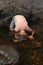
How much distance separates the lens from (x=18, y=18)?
6914 millimetres

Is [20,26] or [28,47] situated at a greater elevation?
[20,26]

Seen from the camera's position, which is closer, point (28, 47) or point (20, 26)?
point (28, 47)

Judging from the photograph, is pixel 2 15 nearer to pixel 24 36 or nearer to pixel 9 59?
pixel 24 36

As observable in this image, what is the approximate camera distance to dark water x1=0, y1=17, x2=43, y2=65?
5.19m

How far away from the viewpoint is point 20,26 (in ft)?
22.0

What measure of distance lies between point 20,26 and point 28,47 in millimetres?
1030

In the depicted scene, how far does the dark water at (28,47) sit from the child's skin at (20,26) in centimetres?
22

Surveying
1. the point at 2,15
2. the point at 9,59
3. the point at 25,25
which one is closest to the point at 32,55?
the point at 9,59

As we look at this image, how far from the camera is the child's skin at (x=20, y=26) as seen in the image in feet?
21.5

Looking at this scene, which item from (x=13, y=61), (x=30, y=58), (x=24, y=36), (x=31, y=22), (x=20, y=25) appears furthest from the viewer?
(x=31, y=22)

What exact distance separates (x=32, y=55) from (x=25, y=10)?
2540mm

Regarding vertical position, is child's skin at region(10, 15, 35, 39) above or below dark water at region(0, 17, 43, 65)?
above

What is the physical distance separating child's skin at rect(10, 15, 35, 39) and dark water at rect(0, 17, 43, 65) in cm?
22

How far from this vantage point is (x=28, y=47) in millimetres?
5816
